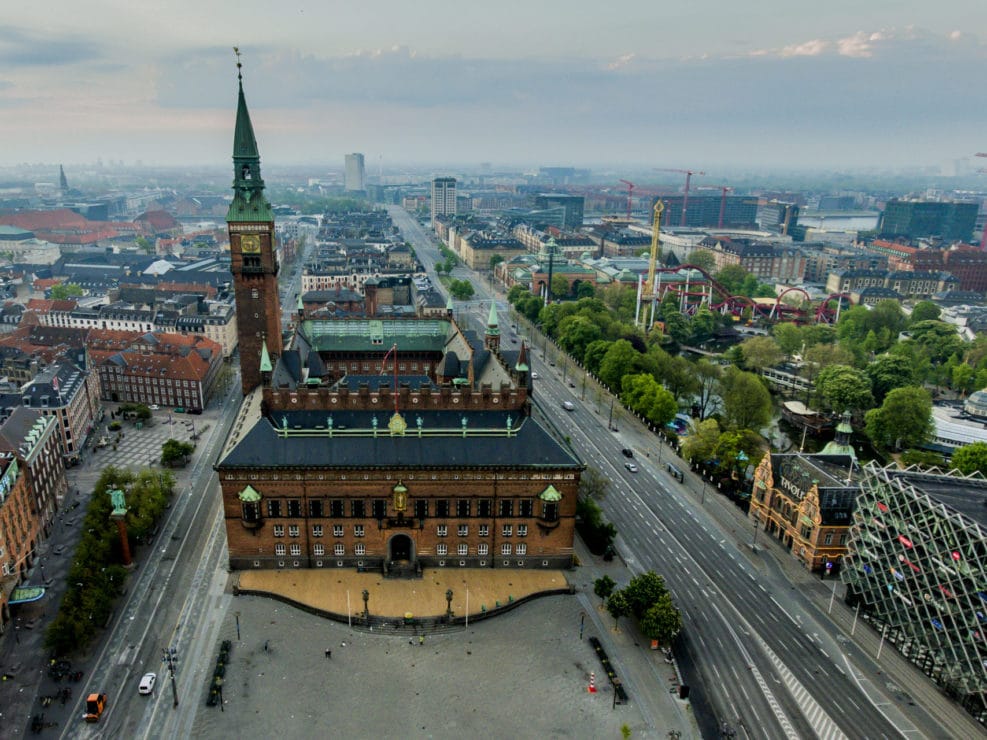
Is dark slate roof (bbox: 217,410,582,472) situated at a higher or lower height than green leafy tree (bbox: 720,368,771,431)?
higher

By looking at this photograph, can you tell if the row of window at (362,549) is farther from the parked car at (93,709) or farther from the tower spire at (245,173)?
the tower spire at (245,173)

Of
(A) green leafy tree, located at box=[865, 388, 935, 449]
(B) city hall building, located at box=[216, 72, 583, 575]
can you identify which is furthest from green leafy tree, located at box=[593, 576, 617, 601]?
(A) green leafy tree, located at box=[865, 388, 935, 449]

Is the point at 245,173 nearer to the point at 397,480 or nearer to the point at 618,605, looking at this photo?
the point at 397,480

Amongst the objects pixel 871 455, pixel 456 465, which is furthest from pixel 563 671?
pixel 871 455

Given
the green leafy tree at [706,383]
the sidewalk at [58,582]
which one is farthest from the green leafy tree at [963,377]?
A: the sidewalk at [58,582]

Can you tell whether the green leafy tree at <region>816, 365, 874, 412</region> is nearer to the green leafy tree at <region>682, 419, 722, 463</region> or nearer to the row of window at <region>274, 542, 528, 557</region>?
the green leafy tree at <region>682, 419, 722, 463</region>

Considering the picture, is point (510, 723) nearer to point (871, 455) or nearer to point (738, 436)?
point (738, 436)

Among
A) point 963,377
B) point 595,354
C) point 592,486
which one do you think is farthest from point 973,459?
point 595,354
